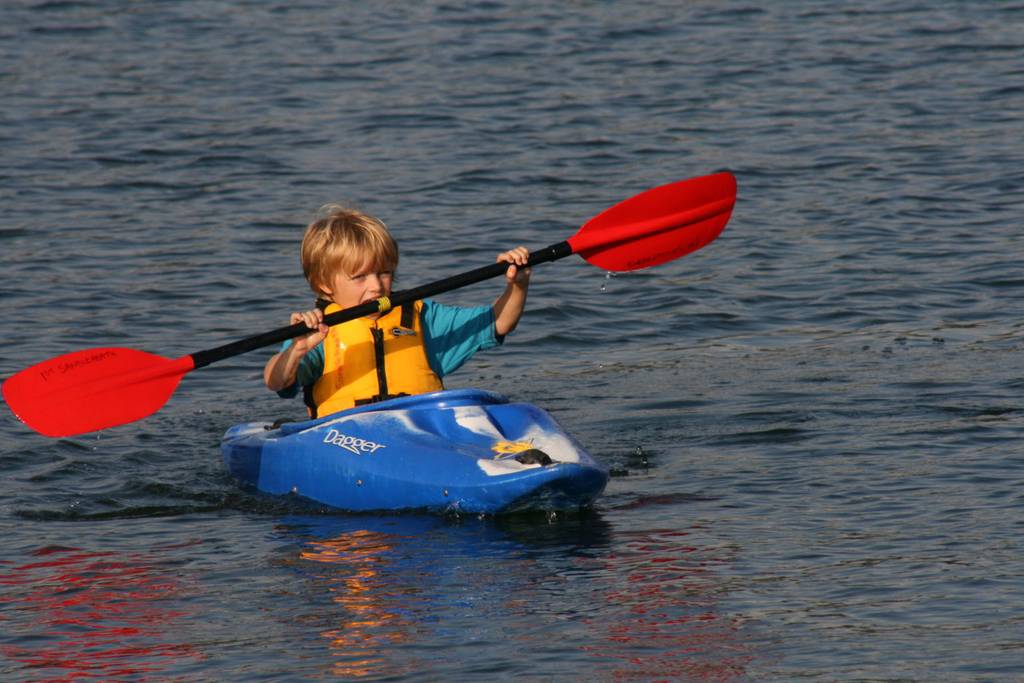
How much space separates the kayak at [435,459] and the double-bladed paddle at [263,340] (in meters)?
0.35

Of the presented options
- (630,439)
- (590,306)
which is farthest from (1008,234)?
(630,439)

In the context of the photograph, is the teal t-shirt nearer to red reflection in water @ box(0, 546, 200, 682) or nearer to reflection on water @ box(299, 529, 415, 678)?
reflection on water @ box(299, 529, 415, 678)

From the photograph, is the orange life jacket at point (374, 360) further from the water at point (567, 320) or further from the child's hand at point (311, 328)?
the water at point (567, 320)

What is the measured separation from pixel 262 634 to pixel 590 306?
170 inches

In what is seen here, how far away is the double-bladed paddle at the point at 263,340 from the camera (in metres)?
5.71

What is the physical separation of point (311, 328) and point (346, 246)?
1.11 ft

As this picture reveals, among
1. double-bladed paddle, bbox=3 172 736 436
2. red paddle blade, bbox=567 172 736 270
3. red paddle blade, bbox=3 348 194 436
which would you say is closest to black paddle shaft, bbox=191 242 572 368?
double-bladed paddle, bbox=3 172 736 436

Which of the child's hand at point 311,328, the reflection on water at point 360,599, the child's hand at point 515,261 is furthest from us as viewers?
the child's hand at point 515,261

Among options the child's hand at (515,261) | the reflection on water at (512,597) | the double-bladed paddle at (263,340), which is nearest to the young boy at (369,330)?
the child's hand at (515,261)

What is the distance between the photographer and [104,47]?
47.6ft

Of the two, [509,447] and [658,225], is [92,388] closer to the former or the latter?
[509,447]

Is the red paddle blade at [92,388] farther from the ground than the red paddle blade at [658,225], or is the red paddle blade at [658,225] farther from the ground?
the red paddle blade at [658,225]

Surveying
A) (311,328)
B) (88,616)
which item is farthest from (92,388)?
(88,616)

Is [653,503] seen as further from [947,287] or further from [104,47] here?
[104,47]
